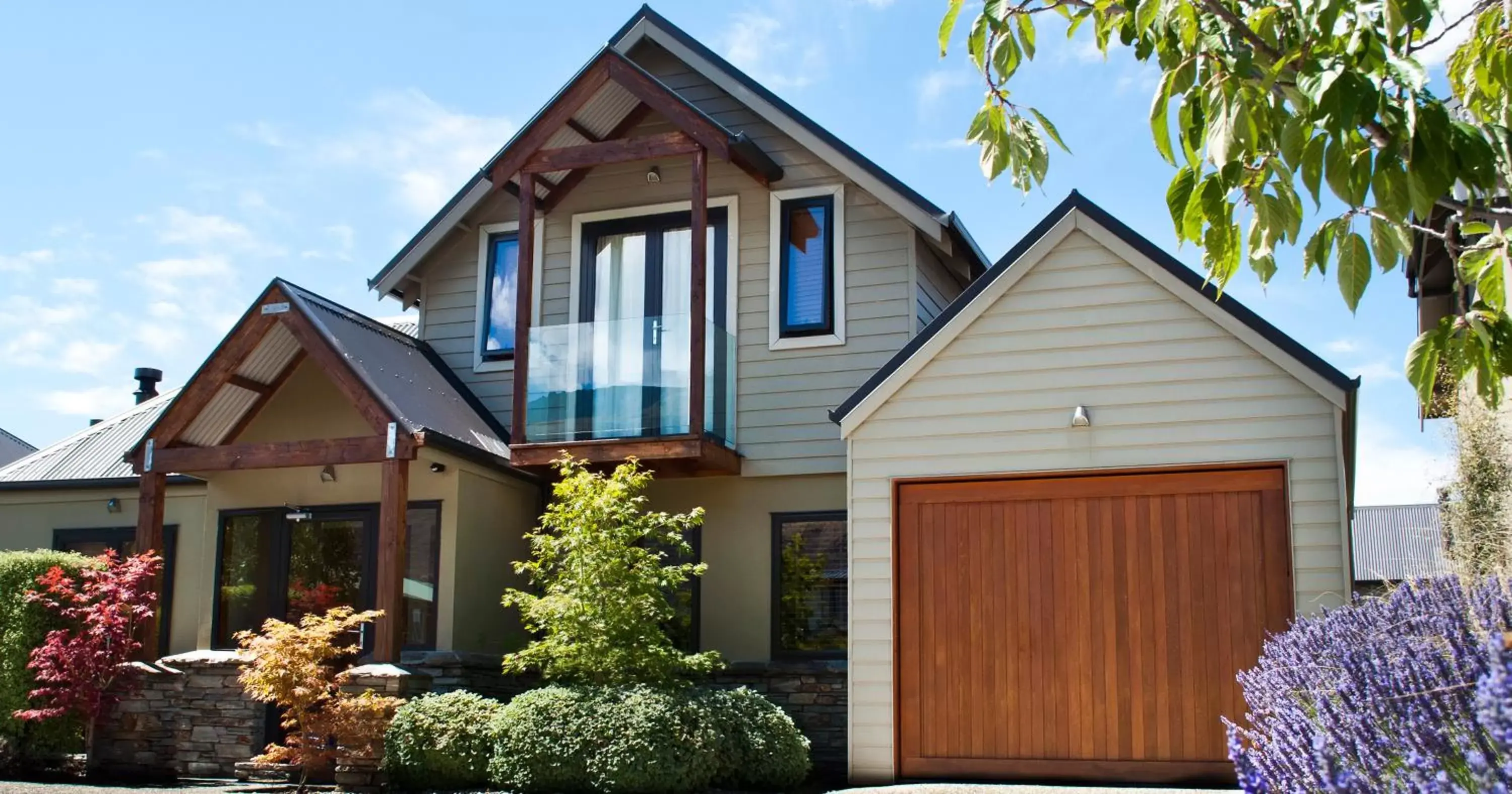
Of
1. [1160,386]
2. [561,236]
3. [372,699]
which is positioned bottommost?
[372,699]

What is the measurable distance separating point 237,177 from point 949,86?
13141 millimetres

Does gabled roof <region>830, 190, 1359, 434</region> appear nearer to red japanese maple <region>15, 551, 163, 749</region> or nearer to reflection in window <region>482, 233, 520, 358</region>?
Result: reflection in window <region>482, 233, 520, 358</region>

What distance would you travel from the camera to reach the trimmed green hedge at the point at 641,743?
10828mm

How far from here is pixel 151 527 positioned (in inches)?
566

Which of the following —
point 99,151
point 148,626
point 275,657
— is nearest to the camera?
point 275,657

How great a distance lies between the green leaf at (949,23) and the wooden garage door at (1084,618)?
7599 mm

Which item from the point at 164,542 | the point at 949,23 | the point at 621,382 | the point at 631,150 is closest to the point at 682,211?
the point at 631,150

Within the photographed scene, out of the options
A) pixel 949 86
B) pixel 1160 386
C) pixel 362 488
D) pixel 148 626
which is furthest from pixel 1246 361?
pixel 148 626

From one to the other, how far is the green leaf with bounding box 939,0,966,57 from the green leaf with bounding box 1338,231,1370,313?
1299mm

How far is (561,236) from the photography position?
625 inches

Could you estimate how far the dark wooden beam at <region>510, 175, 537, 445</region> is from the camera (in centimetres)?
1440

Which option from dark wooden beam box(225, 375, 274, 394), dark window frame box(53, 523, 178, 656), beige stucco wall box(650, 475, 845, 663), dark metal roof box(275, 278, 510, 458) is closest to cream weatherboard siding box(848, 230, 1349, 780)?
beige stucco wall box(650, 475, 845, 663)

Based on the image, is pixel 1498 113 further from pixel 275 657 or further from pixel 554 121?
pixel 554 121

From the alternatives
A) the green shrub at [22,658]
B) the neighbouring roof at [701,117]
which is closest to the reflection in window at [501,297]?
the neighbouring roof at [701,117]
